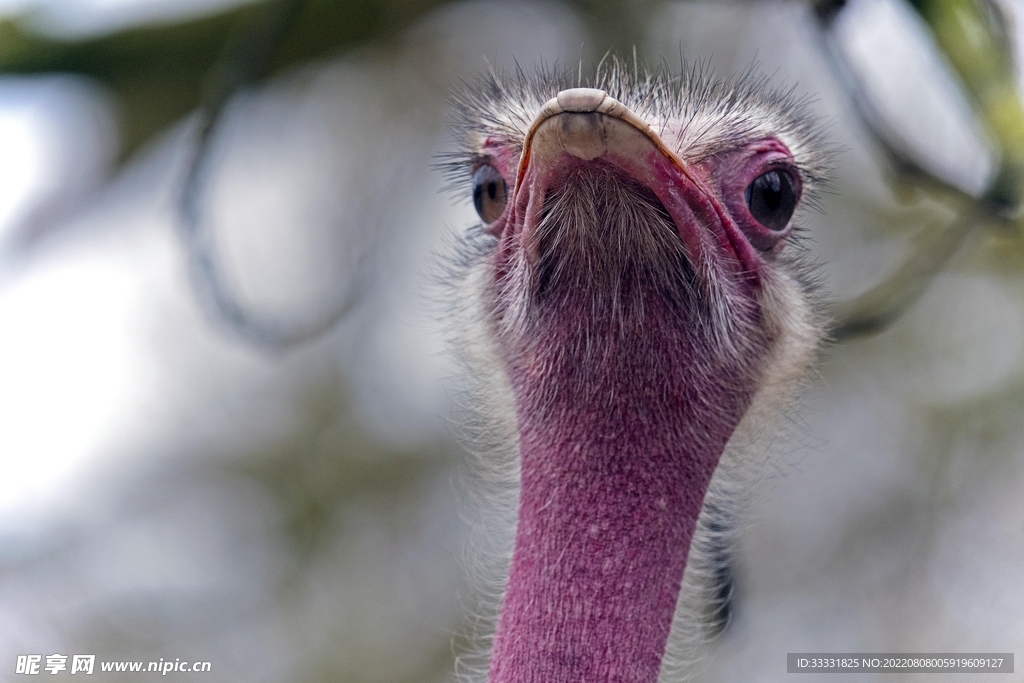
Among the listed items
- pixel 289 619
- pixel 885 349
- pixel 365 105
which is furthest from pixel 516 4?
pixel 289 619

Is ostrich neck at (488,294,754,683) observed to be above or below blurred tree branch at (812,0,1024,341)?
below

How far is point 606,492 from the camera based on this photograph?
1.83m

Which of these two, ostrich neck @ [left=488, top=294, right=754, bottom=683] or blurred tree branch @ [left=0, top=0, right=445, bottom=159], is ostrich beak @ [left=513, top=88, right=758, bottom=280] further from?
blurred tree branch @ [left=0, top=0, right=445, bottom=159]

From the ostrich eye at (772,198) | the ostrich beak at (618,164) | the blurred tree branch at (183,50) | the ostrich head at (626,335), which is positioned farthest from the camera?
the blurred tree branch at (183,50)

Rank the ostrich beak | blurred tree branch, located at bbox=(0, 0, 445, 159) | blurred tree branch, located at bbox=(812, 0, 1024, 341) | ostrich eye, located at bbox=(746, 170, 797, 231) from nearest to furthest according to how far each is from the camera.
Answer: the ostrich beak → ostrich eye, located at bbox=(746, 170, 797, 231) → blurred tree branch, located at bbox=(812, 0, 1024, 341) → blurred tree branch, located at bbox=(0, 0, 445, 159)

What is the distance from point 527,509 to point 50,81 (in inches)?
121

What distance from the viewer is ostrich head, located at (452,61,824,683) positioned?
5.64 ft

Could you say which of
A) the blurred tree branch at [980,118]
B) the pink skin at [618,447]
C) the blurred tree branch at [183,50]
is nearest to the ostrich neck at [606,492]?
the pink skin at [618,447]

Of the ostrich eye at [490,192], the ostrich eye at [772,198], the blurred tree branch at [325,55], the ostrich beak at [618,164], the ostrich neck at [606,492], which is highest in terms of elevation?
the blurred tree branch at [325,55]

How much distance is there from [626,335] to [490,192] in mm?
433

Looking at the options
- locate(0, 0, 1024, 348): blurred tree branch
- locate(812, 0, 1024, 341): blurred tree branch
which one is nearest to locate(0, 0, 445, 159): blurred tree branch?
locate(0, 0, 1024, 348): blurred tree branch

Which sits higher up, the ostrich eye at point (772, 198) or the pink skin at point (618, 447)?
the ostrich eye at point (772, 198)

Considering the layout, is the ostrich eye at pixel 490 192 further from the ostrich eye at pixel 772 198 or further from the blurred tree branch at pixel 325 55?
the blurred tree branch at pixel 325 55

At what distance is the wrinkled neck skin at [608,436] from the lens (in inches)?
68.6
